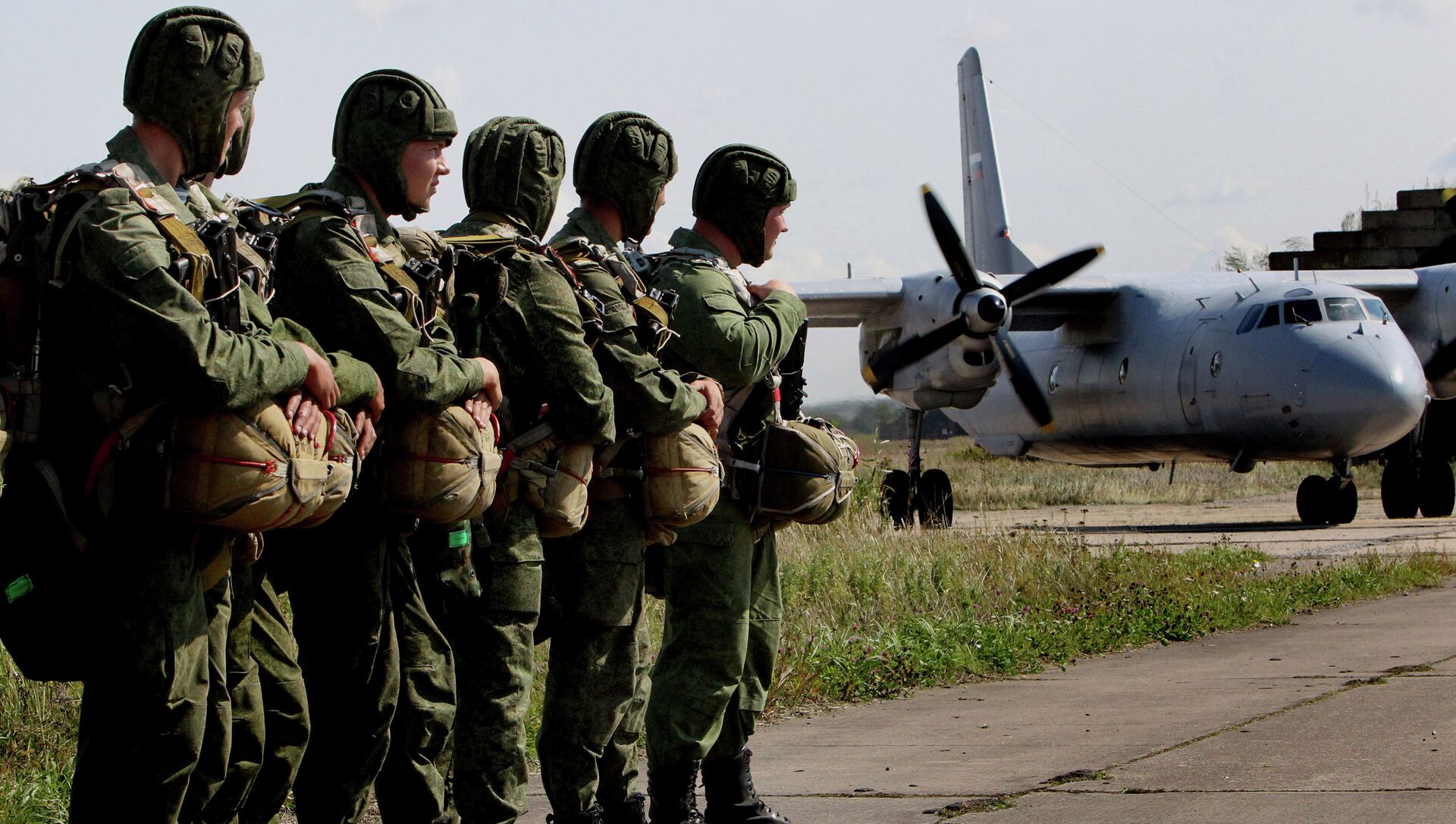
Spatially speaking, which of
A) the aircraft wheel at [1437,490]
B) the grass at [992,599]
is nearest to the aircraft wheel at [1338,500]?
the aircraft wheel at [1437,490]

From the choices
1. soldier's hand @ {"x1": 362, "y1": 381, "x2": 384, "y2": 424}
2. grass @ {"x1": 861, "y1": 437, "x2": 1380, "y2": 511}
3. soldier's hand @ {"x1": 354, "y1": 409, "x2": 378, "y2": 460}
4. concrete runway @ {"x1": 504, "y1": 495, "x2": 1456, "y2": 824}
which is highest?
soldier's hand @ {"x1": 362, "y1": 381, "x2": 384, "y2": 424}

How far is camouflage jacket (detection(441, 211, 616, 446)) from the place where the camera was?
4297mm

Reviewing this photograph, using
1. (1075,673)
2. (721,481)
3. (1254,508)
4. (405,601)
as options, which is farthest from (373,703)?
(1254,508)

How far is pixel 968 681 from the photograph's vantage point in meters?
8.02

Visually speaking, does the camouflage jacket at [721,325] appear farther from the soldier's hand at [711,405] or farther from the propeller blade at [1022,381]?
the propeller blade at [1022,381]

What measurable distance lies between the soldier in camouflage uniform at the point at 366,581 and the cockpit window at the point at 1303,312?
16.1 metres

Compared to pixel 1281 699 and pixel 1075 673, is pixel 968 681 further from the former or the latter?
pixel 1281 699

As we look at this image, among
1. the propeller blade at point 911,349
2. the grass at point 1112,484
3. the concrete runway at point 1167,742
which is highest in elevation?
the propeller blade at point 911,349

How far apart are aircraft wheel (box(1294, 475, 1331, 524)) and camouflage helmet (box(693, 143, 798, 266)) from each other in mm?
16415

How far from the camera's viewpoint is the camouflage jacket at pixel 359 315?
12.8 ft

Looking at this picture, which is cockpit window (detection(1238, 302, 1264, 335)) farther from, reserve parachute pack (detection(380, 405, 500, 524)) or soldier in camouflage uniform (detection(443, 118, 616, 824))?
reserve parachute pack (detection(380, 405, 500, 524))

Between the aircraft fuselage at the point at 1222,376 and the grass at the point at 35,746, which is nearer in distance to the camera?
the grass at the point at 35,746

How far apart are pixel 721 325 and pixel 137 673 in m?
2.10

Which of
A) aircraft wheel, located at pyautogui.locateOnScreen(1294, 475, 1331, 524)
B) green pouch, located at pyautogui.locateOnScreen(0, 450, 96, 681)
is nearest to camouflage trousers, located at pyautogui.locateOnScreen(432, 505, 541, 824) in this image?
green pouch, located at pyautogui.locateOnScreen(0, 450, 96, 681)
